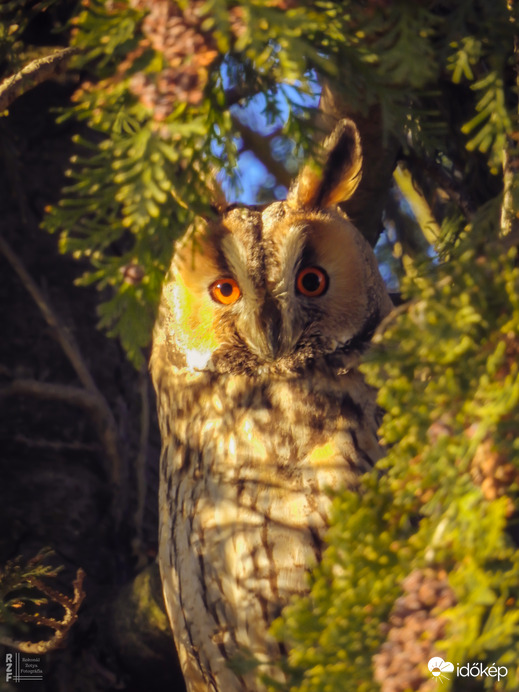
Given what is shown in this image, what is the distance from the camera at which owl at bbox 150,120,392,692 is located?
5.32ft

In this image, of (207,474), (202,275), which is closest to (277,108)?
(202,275)

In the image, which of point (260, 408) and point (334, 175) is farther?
point (334, 175)

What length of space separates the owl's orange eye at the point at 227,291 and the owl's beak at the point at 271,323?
0.10 metres

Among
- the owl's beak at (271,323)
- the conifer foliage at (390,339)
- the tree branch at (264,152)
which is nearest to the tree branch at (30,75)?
the conifer foliage at (390,339)

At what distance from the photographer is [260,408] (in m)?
1.77

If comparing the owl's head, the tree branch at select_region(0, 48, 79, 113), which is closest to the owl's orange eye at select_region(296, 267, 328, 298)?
the owl's head

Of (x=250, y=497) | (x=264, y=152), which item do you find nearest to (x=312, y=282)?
(x=250, y=497)

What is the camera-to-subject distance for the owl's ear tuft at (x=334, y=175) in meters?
1.86

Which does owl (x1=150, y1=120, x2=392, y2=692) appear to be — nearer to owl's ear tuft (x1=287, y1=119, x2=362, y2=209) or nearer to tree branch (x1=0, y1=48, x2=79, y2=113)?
owl's ear tuft (x1=287, y1=119, x2=362, y2=209)

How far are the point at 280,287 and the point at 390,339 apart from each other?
647 mm

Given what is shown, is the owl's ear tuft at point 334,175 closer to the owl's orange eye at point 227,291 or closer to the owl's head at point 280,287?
the owl's head at point 280,287

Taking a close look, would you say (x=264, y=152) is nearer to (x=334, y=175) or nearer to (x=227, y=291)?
(x=334, y=175)

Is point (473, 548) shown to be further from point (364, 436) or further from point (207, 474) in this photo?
point (207, 474)

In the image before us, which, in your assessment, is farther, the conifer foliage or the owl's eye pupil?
the owl's eye pupil
